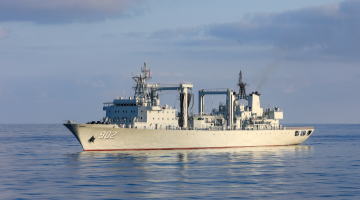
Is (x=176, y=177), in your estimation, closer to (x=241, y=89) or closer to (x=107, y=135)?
(x=107, y=135)

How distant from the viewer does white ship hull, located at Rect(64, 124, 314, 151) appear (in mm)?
52000

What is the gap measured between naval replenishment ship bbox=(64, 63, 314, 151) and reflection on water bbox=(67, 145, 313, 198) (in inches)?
95.1

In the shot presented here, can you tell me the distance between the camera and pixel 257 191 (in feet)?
99.3

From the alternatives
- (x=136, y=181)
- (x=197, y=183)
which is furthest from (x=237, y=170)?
(x=136, y=181)

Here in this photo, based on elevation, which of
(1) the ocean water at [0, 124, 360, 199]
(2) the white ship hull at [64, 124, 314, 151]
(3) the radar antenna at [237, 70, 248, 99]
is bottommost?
(1) the ocean water at [0, 124, 360, 199]

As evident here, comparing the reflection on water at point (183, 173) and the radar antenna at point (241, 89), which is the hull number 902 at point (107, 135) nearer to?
the reflection on water at point (183, 173)

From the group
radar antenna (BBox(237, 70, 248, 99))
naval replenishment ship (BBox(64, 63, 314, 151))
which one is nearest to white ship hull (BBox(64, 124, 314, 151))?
naval replenishment ship (BBox(64, 63, 314, 151))

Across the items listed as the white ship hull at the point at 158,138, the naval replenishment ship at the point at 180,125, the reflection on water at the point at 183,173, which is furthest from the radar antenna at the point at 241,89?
the reflection on water at the point at 183,173

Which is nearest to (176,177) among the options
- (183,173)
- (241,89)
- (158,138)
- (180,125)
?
(183,173)

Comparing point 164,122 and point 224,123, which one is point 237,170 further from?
point 224,123

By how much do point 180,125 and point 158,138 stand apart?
6579 millimetres

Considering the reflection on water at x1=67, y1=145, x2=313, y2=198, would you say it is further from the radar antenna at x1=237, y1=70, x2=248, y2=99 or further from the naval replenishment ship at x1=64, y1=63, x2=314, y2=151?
the radar antenna at x1=237, y1=70, x2=248, y2=99

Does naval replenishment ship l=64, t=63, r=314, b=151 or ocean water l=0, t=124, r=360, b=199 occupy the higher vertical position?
naval replenishment ship l=64, t=63, r=314, b=151

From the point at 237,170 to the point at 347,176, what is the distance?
9887 millimetres
